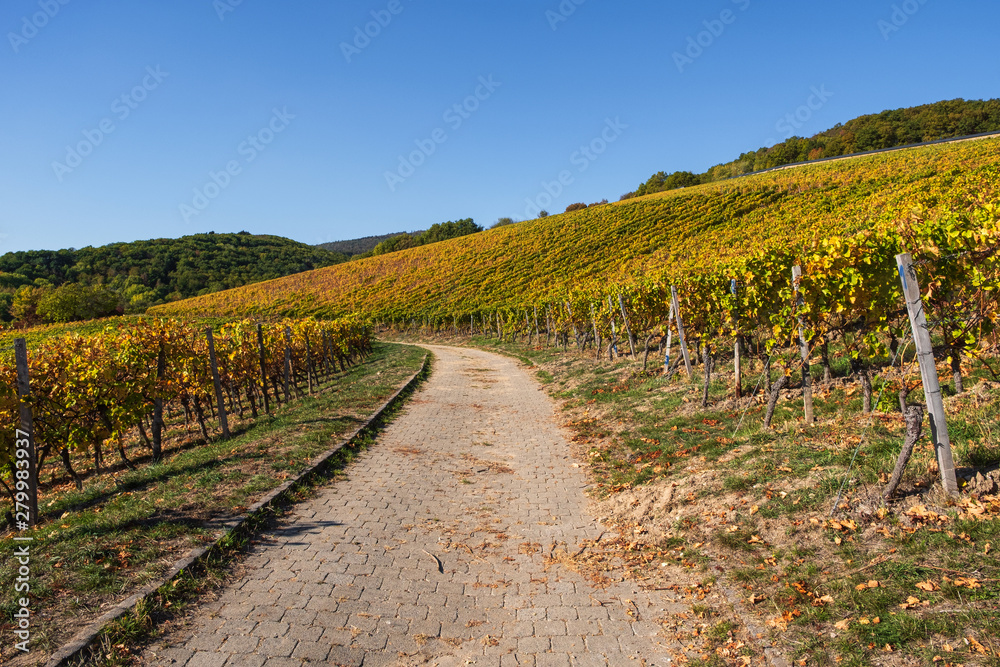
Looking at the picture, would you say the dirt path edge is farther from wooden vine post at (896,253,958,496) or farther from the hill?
the hill

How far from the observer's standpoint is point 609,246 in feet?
169

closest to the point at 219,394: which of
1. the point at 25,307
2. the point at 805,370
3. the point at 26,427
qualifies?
the point at 26,427

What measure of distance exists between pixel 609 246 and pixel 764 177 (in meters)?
21.4

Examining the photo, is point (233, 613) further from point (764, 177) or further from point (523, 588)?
point (764, 177)

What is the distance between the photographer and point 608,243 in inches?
2076

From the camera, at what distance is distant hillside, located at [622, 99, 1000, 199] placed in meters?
57.9

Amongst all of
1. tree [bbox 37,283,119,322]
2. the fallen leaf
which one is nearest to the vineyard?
the fallen leaf

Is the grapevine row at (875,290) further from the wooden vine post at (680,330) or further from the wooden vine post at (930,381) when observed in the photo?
the wooden vine post at (680,330)

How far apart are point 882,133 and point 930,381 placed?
77.6m

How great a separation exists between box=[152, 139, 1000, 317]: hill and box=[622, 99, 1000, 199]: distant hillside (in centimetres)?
1841

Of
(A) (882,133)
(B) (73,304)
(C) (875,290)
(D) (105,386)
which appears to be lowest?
(D) (105,386)

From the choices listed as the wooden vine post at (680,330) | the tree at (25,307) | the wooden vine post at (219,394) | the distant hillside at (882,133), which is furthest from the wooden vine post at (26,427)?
the distant hillside at (882,133)

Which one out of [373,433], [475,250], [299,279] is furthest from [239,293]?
[373,433]

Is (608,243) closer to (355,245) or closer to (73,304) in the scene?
(73,304)
